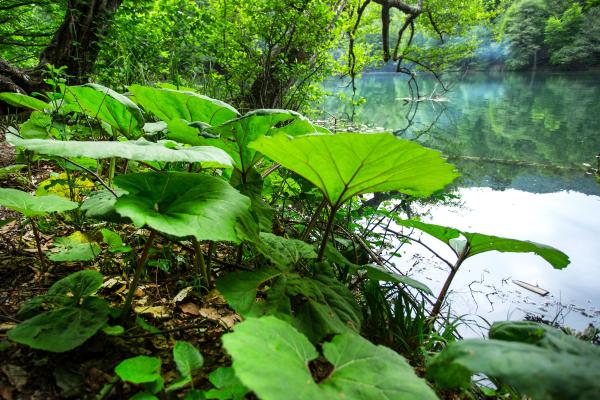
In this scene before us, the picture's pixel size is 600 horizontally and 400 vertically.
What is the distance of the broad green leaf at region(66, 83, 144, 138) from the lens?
121cm

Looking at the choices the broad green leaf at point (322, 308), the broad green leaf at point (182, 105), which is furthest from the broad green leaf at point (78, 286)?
the broad green leaf at point (182, 105)

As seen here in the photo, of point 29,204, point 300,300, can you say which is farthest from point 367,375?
point 29,204

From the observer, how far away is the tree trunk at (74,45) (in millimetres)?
3479

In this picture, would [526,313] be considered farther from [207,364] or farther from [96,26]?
[96,26]

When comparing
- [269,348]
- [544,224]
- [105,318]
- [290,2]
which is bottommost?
[544,224]

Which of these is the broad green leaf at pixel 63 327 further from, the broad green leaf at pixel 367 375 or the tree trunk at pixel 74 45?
the tree trunk at pixel 74 45

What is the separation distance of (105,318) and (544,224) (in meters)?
4.38

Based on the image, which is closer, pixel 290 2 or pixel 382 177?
pixel 382 177

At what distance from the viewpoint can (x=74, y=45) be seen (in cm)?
344

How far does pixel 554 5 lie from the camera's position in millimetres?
26984

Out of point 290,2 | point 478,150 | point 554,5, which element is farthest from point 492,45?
point 290,2

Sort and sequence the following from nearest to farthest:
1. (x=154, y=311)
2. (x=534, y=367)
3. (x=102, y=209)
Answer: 1. (x=534, y=367)
2. (x=102, y=209)
3. (x=154, y=311)

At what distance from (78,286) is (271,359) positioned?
0.71 meters

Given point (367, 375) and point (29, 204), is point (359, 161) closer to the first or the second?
point (367, 375)
